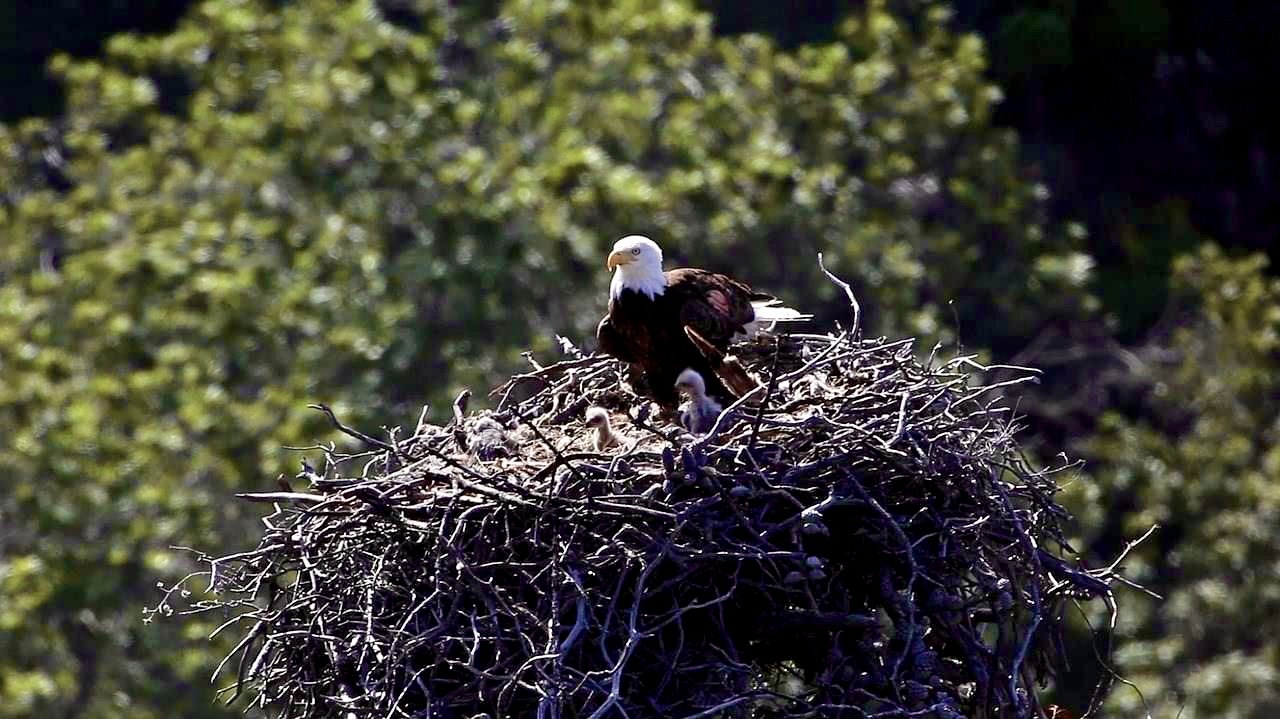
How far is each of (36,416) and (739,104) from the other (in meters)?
5.11

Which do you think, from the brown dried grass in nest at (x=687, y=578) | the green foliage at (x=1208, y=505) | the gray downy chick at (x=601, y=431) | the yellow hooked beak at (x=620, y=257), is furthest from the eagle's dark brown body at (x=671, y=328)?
the green foliage at (x=1208, y=505)

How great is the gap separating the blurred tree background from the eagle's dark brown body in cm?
499

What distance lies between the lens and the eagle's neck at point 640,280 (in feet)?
21.5

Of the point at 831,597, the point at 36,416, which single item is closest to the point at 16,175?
the point at 36,416

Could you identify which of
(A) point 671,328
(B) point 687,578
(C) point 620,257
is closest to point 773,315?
(A) point 671,328

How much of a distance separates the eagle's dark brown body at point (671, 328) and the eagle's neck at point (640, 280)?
0.05 ft

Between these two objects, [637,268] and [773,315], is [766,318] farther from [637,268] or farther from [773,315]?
[637,268]

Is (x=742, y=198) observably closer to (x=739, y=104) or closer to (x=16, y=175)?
(x=739, y=104)

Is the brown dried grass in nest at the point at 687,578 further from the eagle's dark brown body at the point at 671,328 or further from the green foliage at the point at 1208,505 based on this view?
the green foliage at the point at 1208,505

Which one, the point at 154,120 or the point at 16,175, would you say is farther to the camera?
the point at 16,175

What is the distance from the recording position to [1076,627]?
1355 centimetres

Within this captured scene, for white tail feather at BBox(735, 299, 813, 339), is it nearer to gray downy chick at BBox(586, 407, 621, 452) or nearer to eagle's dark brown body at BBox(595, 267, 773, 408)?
eagle's dark brown body at BBox(595, 267, 773, 408)

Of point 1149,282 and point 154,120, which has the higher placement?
point 154,120

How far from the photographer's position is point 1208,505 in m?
14.4
